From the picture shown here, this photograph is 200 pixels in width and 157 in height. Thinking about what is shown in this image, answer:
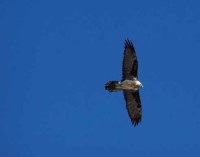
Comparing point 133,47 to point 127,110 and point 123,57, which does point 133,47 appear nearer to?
point 123,57

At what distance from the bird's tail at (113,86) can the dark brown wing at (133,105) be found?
115 centimetres

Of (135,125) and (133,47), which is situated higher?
(133,47)

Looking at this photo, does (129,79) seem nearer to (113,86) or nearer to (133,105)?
(113,86)

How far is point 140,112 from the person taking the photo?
32812mm

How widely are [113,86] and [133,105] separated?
78.4 inches

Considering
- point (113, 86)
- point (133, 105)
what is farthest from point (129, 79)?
point (133, 105)

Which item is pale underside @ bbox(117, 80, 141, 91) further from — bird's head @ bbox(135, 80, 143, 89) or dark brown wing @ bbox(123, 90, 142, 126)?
dark brown wing @ bbox(123, 90, 142, 126)

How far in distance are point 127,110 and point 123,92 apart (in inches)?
34.0

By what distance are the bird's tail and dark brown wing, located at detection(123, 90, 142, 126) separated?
3.79 feet

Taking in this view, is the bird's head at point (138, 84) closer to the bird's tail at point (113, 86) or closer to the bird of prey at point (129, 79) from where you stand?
the bird of prey at point (129, 79)

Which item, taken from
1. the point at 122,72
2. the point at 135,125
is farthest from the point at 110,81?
the point at 135,125

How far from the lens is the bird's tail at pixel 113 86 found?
1218 inches

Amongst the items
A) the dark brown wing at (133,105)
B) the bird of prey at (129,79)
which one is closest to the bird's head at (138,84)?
the bird of prey at (129,79)

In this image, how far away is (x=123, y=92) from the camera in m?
32.4
